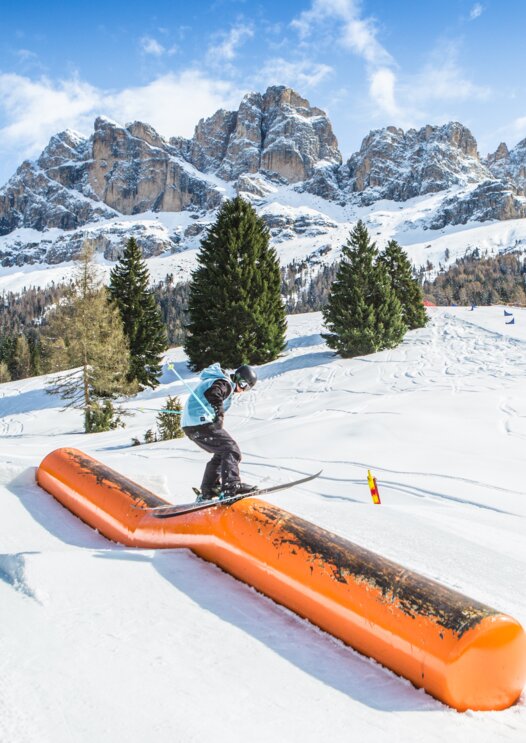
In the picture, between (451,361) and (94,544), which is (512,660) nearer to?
(94,544)

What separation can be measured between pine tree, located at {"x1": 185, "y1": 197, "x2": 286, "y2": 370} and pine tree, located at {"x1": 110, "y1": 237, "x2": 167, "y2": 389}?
8.35 ft

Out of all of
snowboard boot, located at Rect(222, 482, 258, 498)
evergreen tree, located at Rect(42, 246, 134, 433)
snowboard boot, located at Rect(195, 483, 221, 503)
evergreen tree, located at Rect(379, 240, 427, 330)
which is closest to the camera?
snowboard boot, located at Rect(222, 482, 258, 498)

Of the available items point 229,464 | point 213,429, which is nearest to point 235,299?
point 213,429

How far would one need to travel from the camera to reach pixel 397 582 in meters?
3.12

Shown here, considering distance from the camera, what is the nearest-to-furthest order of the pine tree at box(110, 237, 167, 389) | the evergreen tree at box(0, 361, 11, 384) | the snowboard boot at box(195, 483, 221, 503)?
the snowboard boot at box(195, 483, 221, 503)
the pine tree at box(110, 237, 167, 389)
the evergreen tree at box(0, 361, 11, 384)

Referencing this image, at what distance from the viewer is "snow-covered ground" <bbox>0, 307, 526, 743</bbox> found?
242 cm

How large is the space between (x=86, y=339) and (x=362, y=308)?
12612 mm

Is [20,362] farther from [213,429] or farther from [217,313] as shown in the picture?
[213,429]

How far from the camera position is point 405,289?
1188 inches

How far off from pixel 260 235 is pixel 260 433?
18.0 metres

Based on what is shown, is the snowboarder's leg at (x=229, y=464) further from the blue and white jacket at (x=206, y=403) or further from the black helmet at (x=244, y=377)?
the black helmet at (x=244, y=377)

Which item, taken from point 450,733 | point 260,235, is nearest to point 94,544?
point 450,733

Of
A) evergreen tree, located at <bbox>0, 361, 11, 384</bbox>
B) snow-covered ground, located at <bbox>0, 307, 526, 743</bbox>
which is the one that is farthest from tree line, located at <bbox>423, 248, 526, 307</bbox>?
snow-covered ground, located at <bbox>0, 307, 526, 743</bbox>

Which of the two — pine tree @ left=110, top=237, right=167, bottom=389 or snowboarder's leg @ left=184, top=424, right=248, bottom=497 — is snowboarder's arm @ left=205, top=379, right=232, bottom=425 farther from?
pine tree @ left=110, top=237, right=167, bottom=389
